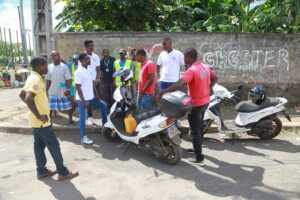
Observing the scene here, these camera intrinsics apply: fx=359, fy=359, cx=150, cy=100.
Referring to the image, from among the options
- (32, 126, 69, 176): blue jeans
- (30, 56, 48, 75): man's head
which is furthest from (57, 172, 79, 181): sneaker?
(30, 56, 48, 75): man's head

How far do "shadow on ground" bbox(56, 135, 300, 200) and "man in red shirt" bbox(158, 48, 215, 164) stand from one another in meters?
0.45

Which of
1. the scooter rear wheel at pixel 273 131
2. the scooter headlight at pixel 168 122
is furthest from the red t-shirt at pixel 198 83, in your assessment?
the scooter rear wheel at pixel 273 131

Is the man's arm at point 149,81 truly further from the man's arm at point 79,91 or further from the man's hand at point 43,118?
the man's hand at point 43,118

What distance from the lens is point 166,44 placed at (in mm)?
7074

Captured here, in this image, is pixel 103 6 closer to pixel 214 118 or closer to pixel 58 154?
pixel 214 118

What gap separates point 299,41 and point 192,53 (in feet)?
17.2

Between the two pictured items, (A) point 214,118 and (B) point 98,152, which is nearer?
(B) point 98,152

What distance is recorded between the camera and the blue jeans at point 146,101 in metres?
6.58

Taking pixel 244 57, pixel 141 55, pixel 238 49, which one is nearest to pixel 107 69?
pixel 141 55

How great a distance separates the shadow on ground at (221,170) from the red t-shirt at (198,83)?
1040 mm

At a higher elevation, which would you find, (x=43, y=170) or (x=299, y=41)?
(x=299, y=41)

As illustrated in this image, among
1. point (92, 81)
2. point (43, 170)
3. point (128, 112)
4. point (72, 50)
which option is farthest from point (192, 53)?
point (72, 50)

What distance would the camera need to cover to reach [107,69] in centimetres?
796

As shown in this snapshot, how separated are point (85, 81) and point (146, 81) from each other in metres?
1.11
